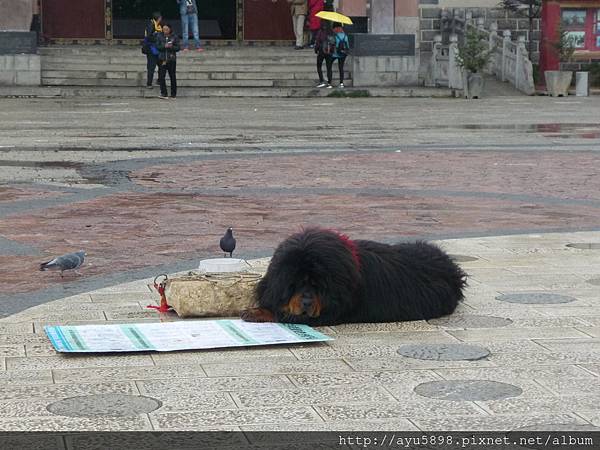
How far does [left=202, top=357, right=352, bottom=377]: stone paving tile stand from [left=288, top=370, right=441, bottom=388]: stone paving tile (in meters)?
0.10

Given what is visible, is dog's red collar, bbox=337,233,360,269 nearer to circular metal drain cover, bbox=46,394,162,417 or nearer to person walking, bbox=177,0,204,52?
circular metal drain cover, bbox=46,394,162,417

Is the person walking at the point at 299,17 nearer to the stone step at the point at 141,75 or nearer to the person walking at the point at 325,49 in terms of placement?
the person walking at the point at 325,49

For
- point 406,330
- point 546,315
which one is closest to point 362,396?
point 406,330

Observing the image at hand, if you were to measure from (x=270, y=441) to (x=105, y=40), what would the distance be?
34280mm

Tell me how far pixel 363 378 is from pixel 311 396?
392 mm

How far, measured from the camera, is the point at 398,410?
521 cm

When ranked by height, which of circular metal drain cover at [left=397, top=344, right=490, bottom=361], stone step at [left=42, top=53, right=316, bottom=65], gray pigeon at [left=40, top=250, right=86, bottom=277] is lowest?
circular metal drain cover at [left=397, top=344, right=490, bottom=361]

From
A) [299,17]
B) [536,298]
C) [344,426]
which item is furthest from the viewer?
[299,17]

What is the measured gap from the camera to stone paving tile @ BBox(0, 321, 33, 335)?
267 inches

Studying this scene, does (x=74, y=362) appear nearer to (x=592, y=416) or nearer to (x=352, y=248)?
(x=352, y=248)

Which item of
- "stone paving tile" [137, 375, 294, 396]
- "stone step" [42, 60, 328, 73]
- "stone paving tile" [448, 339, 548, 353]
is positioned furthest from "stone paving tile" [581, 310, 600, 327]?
"stone step" [42, 60, 328, 73]

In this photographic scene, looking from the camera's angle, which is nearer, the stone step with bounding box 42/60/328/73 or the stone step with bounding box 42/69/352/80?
the stone step with bounding box 42/69/352/80

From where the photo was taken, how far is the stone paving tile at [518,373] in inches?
226

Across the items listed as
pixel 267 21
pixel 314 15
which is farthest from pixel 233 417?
pixel 267 21
